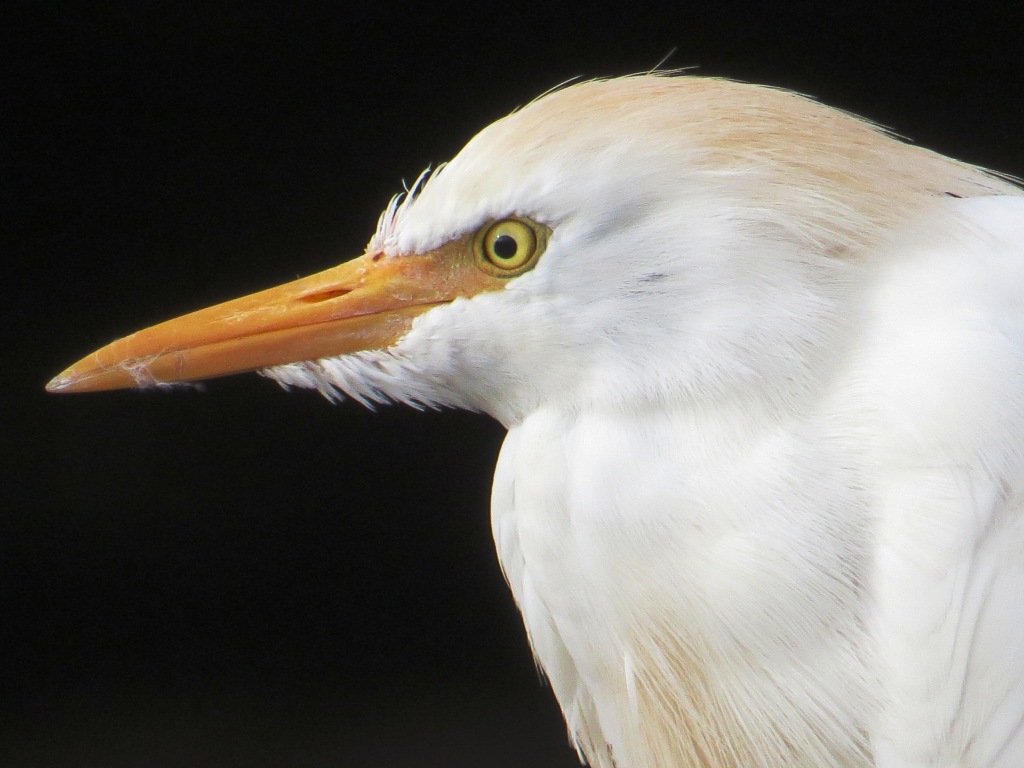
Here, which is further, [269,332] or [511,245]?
[269,332]

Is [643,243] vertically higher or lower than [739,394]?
higher

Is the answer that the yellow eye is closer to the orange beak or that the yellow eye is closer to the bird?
the bird

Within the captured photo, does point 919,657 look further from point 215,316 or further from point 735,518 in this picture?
point 215,316

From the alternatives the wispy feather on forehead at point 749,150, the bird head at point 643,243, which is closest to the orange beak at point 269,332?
the bird head at point 643,243

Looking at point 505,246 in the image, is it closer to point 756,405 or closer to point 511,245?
point 511,245

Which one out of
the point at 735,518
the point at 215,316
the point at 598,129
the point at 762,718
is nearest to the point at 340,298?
the point at 215,316

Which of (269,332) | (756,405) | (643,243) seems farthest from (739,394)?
(269,332)

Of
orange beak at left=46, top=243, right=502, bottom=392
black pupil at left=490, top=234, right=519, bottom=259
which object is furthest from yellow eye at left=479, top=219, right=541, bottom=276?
orange beak at left=46, top=243, right=502, bottom=392

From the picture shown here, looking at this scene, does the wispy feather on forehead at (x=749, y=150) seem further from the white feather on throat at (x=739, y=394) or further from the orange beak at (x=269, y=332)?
the orange beak at (x=269, y=332)
